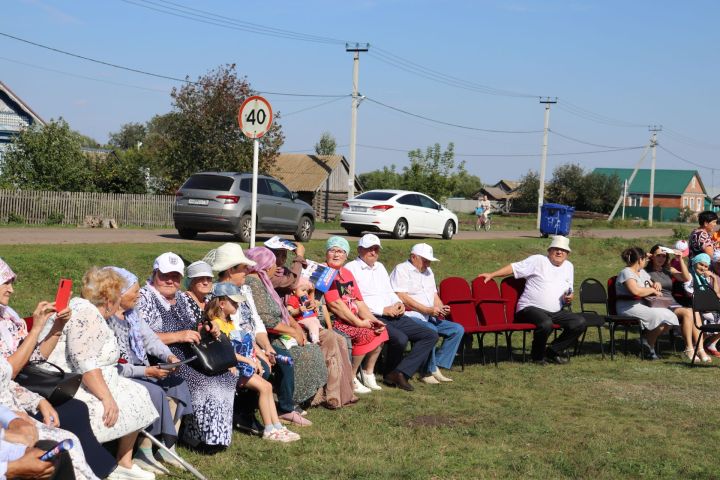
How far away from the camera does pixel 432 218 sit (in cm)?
2625

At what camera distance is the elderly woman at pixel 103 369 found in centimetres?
537

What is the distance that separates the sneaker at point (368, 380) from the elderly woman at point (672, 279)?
452 centimetres

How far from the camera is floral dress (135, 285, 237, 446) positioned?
6.29 m

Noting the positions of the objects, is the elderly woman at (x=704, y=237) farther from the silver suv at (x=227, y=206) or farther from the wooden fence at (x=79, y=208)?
the wooden fence at (x=79, y=208)

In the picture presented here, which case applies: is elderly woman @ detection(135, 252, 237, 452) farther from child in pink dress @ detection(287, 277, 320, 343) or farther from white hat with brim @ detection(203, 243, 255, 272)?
child in pink dress @ detection(287, 277, 320, 343)

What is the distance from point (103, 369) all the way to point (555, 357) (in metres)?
6.47

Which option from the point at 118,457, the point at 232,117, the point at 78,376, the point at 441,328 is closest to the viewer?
the point at 78,376

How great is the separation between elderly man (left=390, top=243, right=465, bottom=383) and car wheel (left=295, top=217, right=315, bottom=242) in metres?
11.9

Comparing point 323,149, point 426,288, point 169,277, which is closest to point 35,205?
point 426,288

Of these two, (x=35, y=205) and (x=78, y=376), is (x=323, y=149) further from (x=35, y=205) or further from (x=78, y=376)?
(x=78, y=376)

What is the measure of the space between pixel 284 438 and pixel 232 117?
30.7m

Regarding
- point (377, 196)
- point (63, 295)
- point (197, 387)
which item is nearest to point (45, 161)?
point (377, 196)

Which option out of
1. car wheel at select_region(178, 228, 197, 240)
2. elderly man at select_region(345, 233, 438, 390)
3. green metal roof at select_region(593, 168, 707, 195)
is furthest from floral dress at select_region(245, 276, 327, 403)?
green metal roof at select_region(593, 168, 707, 195)

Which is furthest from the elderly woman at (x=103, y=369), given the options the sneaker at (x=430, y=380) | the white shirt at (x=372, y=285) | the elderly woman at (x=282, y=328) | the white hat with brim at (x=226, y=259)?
the sneaker at (x=430, y=380)
